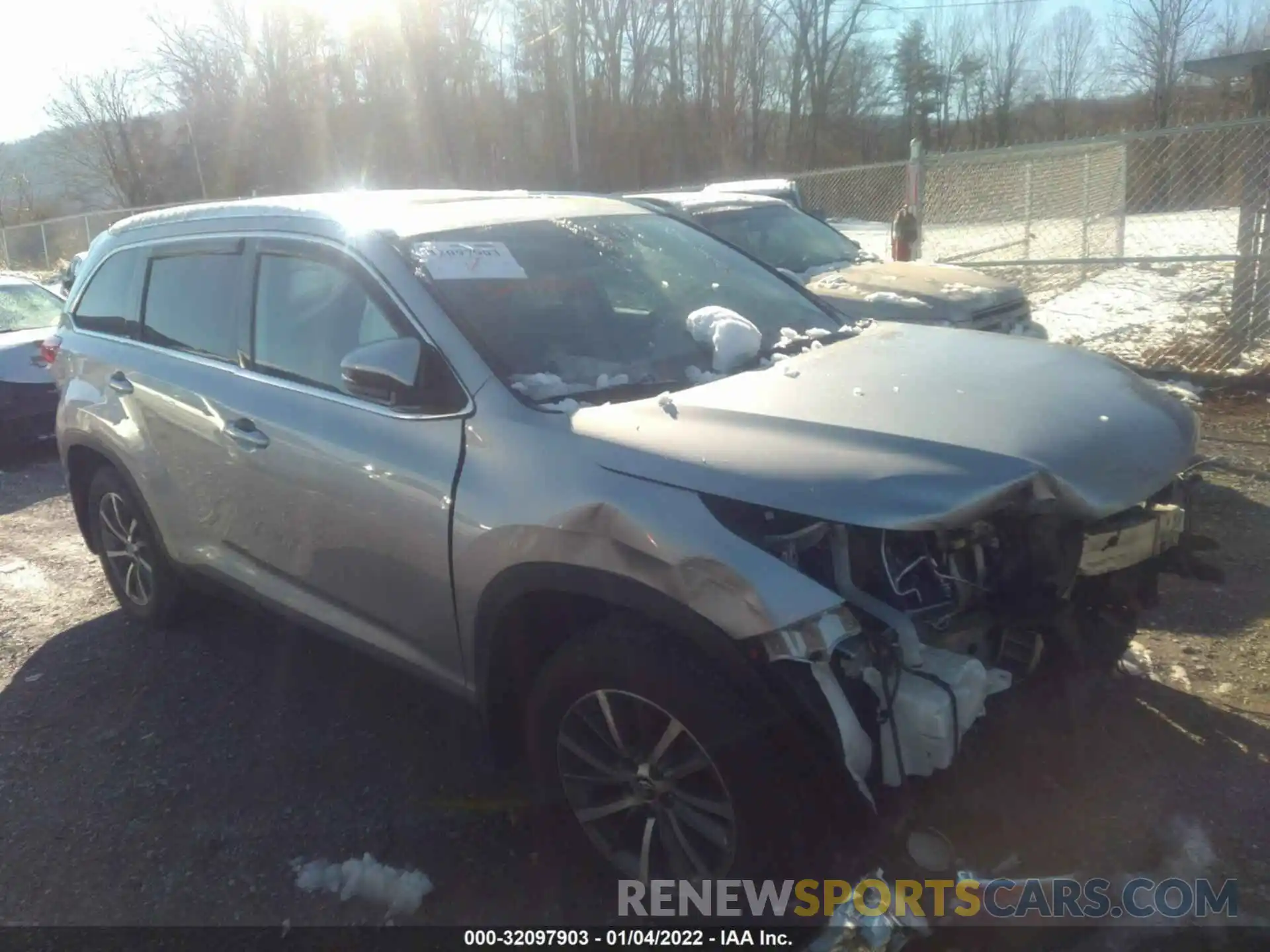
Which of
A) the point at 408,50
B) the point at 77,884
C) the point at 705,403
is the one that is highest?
the point at 408,50

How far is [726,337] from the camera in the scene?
3225mm

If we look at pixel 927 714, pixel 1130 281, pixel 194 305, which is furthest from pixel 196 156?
pixel 927 714

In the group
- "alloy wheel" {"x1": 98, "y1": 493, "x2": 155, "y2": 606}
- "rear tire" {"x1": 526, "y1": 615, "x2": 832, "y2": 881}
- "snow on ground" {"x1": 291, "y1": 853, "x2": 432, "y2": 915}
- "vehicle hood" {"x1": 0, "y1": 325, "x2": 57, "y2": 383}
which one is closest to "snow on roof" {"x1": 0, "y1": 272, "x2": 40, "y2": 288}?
"vehicle hood" {"x1": 0, "y1": 325, "x2": 57, "y2": 383}

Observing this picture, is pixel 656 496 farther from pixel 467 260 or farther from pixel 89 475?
pixel 89 475

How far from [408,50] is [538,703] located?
39.6 meters

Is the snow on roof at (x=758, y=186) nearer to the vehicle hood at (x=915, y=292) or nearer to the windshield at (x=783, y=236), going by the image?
the windshield at (x=783, y=236)

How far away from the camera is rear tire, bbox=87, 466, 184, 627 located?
4559 mm

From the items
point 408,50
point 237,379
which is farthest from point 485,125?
point 237,379

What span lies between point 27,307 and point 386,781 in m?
8.54

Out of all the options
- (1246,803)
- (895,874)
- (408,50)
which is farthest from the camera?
(408,50)

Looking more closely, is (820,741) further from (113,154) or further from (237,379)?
(113,154)

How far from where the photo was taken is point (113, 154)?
40.2 metres

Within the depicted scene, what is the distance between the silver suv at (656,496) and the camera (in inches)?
91.8

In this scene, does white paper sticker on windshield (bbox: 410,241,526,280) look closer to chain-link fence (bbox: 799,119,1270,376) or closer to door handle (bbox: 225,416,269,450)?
door handle (bbox: 225,416,269,450)
